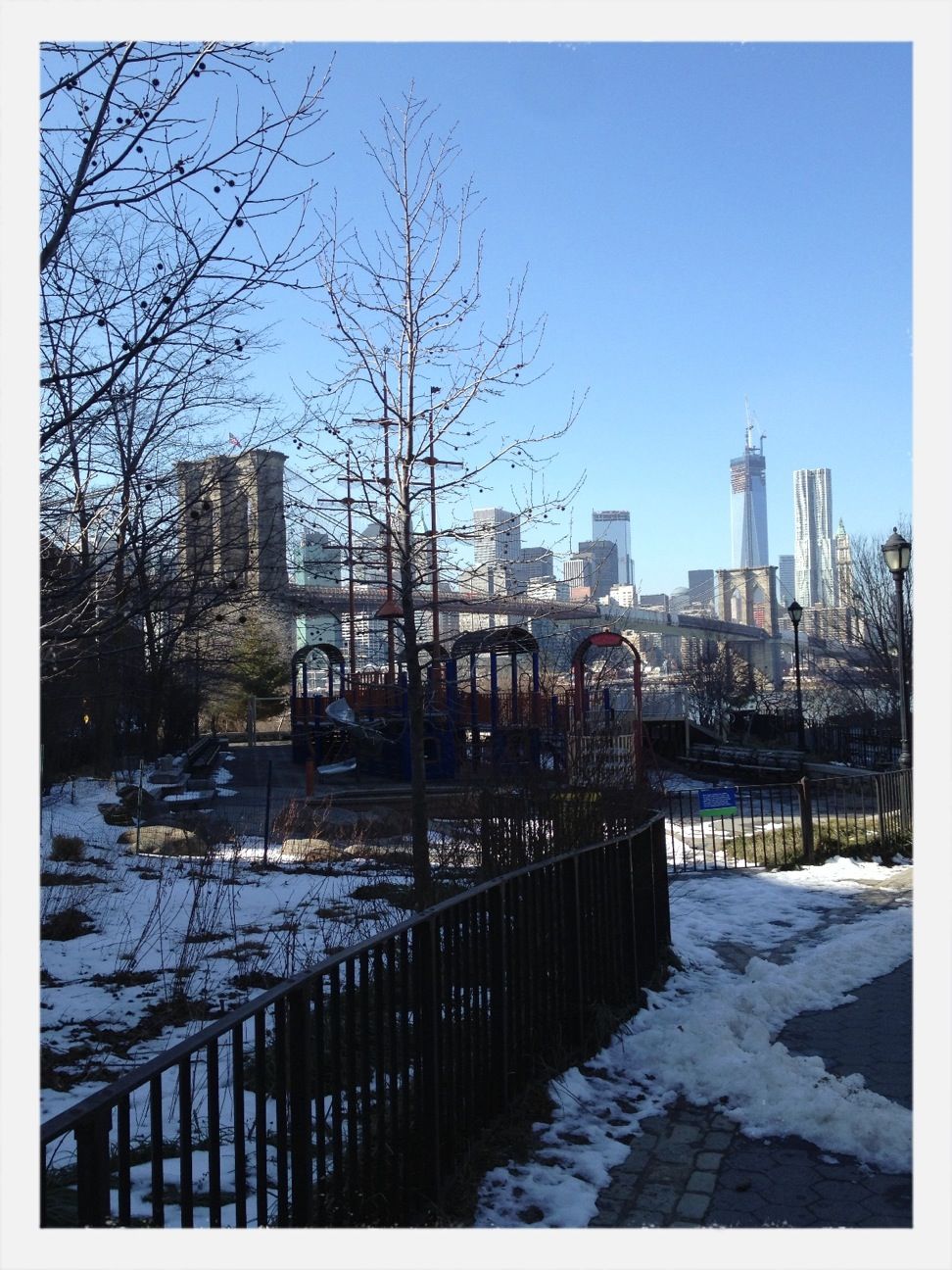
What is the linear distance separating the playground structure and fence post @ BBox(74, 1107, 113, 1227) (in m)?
6.33

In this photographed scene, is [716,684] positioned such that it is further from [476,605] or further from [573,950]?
[573,950]

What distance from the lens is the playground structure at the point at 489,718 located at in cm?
891

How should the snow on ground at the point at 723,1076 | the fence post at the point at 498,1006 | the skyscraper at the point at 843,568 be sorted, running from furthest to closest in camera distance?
the skyscraper at the point at 843,568
the fence post at the point at 498,1006
the snow on ground at the point at 723,1076

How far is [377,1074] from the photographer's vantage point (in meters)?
3.23

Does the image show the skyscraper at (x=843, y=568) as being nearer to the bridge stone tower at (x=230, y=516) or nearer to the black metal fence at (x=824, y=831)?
the black metal fence at (x=824, y=831)

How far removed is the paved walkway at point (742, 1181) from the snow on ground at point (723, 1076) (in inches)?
2.6

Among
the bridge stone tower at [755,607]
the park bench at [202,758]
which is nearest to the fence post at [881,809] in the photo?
the park bench at [202,758]

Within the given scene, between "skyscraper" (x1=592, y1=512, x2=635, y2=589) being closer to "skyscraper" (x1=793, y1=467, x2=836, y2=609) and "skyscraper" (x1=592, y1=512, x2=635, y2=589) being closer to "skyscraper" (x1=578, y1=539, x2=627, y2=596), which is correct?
"skyscraper" (x1=578, y1=539, x2=627, y2=596)

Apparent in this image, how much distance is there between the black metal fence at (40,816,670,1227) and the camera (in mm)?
2414

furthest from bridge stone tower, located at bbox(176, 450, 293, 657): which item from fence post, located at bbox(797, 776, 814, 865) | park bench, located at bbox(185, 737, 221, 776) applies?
park bench, located at bbox(185, 737, 221, 776)

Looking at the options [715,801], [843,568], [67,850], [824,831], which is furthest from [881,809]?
[843,568]

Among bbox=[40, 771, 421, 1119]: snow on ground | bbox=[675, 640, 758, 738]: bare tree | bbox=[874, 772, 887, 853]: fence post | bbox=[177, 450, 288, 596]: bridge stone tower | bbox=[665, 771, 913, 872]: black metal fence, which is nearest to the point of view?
bbox=[177, 450, 288, 596]: bridge stone tower

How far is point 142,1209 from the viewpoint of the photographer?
10.4 ft
